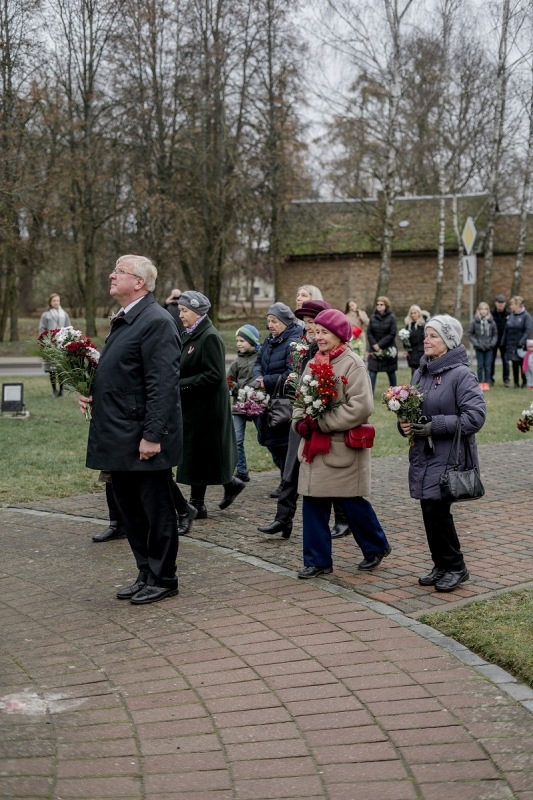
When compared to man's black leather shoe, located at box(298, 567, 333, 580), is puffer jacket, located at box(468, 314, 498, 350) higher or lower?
higher

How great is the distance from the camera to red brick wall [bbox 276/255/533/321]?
46.8 metres

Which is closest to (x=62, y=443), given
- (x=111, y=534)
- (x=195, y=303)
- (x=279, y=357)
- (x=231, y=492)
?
(x=231, y=492)

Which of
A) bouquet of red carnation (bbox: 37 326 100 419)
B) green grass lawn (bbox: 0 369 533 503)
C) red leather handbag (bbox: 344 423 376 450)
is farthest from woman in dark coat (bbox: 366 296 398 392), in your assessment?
red leather handbag (bbox: 344 423 376 450)

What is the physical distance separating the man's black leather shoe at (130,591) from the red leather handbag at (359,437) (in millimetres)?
1635

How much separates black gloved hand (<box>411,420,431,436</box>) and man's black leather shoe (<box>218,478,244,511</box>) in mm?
2814

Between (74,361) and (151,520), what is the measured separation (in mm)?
1609

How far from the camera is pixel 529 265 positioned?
47.0 meters

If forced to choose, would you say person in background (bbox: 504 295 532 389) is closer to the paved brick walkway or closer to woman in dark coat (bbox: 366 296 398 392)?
woman in dark coat (bbox: 366 296 398 392)

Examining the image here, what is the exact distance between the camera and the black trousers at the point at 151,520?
6.43 meters

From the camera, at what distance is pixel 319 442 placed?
6879mm

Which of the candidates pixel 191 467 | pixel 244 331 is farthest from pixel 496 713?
pixel 244 331

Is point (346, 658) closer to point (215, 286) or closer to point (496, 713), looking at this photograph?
point (496, 713)

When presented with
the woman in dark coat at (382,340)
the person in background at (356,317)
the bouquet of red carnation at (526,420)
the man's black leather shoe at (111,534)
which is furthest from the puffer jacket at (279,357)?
the woman in dark coat at (382,340)

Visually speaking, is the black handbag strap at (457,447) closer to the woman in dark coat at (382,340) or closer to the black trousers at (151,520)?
the black trousers at (151,520)
